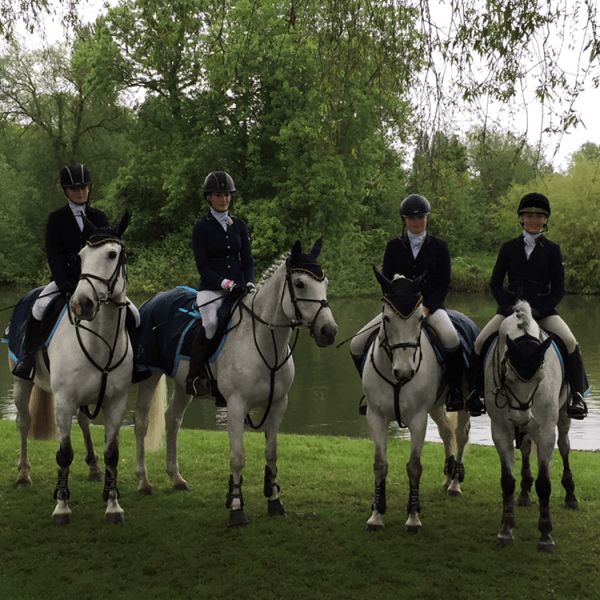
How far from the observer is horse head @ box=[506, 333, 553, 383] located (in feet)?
17.4

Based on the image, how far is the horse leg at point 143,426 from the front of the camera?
731cm

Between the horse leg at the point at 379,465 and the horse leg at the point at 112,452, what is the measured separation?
2.29m

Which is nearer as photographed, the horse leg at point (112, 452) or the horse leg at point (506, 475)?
the horse leg at point (506, 475)

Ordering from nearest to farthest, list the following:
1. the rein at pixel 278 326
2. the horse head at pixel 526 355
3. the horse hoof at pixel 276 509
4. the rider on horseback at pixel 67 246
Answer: the horse head at pixel 526 355
the rein at pixel 278 326
the rider on horseback at pixel 67 246
the horse hoof at pixel 276 509

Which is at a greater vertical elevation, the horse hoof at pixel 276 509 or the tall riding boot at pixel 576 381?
the tall riding boot at pixel 576 381

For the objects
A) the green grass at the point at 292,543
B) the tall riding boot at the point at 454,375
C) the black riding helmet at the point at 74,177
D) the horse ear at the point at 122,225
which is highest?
the black riding helmet at the point at 74,177

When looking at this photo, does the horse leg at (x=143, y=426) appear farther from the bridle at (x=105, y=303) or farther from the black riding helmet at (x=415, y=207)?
the black riding helmet at (x=415, y=207)

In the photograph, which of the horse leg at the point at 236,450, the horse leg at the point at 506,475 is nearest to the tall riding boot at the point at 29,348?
the horse leg at the point at 236,450

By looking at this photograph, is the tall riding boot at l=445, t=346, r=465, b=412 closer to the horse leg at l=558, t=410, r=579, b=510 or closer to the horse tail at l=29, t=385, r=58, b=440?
the horse leg at l=558, t=410, r=579, b=510

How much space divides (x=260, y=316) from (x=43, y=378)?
2.35 meters

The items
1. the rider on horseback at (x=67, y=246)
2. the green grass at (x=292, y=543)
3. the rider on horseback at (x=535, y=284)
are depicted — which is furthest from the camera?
the rider on horseback at (x=67, y=246)

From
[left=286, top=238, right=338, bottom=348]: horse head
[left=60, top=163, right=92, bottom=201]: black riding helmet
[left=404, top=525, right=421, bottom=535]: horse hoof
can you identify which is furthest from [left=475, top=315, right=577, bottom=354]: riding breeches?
[left=60, top=163, right=92, bottom=201]: black riding helmet

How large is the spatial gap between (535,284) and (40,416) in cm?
535

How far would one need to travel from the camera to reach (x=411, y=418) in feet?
20.1
